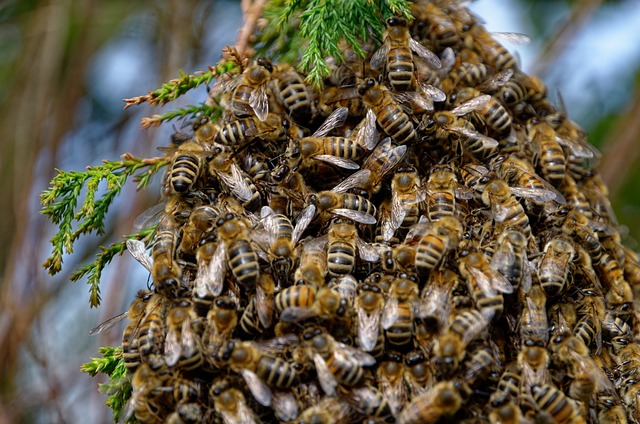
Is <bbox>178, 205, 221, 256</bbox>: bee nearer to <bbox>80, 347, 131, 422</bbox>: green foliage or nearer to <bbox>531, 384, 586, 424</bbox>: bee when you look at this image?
<bbox>80, 347, 131, 422</bbox>: green foliage

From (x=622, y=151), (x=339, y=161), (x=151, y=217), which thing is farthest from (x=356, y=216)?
(x=622, y=151)

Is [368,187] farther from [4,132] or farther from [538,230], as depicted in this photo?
[4,132]

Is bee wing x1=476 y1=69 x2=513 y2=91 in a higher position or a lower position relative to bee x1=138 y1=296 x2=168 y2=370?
higher

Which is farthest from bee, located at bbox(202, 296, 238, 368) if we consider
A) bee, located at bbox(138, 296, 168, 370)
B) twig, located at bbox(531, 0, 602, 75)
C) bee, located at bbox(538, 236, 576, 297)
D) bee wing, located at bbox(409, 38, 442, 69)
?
twig, located at bbox(531, 0, 602, 75)

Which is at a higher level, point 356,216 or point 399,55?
point 399,55

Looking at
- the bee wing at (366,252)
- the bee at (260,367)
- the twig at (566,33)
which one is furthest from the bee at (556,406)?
the twig at (566,33)

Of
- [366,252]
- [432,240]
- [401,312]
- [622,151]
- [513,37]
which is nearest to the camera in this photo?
[401,312]

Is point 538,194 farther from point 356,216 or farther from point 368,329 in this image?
point 368,329

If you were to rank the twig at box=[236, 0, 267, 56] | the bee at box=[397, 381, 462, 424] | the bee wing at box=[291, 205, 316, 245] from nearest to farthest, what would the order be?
1. the bee at box=[397, 381, 462, 424]
2. the bee wing at box=[291, 205, 316, 245]
3. the twig at box=[236, 0, 267, 56]
